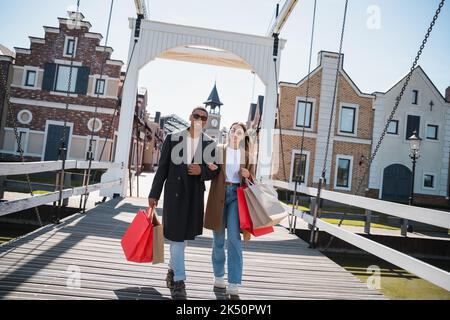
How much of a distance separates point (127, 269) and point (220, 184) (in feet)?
5.22

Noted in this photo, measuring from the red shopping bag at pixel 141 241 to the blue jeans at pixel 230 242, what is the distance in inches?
25.8

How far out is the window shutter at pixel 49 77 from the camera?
1914 centimetres

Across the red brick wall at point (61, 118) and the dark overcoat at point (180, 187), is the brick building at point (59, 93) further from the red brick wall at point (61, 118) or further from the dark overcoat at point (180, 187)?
the dark overcoat at point (180, 187)

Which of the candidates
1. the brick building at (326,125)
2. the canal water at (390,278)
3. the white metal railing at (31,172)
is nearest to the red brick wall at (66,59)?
the brick building at (326,125)

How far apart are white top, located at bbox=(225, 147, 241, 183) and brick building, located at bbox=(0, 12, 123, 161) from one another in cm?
1738

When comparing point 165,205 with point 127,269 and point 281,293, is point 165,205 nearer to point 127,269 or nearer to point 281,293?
point 127,269

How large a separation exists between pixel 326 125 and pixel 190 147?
1857 centimetres

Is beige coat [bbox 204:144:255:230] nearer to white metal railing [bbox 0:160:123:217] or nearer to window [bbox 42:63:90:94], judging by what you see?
white metal railing [bbox 0:160:123:217]

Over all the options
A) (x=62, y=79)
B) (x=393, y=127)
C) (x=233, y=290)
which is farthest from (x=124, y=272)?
(x=393, y=127)

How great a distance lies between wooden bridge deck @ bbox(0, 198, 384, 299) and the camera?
9.88 ft

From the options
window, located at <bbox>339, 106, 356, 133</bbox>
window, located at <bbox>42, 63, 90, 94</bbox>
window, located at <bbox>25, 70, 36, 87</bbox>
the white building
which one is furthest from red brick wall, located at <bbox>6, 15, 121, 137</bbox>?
the white building

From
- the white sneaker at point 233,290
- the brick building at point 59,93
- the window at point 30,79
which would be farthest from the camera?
the window at point 30,79

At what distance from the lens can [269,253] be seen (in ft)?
16.9
